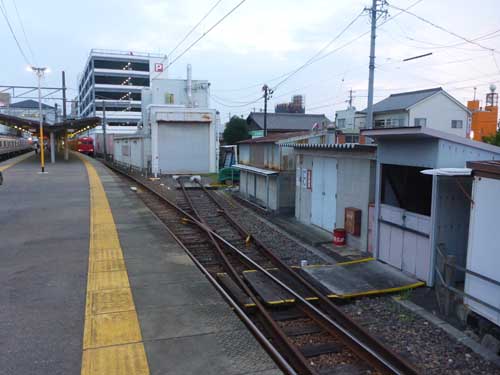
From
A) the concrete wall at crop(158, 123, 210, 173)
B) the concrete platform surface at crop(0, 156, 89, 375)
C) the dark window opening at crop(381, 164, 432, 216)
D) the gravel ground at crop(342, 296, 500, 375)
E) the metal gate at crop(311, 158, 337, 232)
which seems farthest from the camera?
the concrete wall at crop(158, 123, 210, 173)

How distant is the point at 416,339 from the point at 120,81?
8906 cm

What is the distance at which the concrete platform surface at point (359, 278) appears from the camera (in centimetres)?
784

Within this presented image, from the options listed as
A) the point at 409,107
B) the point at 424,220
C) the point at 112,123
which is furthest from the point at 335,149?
the point at 112,123

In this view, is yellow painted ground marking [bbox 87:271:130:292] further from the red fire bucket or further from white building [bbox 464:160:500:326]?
the red fire bucket

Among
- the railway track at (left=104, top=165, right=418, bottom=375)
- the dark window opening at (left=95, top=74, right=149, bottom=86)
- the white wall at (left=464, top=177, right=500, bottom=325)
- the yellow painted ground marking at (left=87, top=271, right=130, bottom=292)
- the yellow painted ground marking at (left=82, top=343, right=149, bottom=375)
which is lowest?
the railway track at (left=104, top=165, right=418, bottom=375)

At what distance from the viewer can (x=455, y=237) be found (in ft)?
26.6

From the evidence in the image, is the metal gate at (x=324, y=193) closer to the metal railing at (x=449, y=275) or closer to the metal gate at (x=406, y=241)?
the metal gate at (x=406, y=241)

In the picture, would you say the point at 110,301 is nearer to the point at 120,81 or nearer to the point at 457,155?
the point at 457,155

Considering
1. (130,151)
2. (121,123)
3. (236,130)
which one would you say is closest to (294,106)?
(121,123)

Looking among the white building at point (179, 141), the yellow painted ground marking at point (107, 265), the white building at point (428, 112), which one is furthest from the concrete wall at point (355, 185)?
the white building at point (428, 112)

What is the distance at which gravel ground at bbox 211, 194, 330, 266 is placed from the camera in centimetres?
1044

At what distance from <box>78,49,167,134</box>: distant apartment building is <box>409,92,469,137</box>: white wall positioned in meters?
58.1

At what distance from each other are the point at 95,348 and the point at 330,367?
2833mm

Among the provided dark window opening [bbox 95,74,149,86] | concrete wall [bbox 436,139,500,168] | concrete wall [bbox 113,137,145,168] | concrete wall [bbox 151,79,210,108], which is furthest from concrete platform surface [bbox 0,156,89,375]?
dark window opening [bbox 95,74,149,86]
